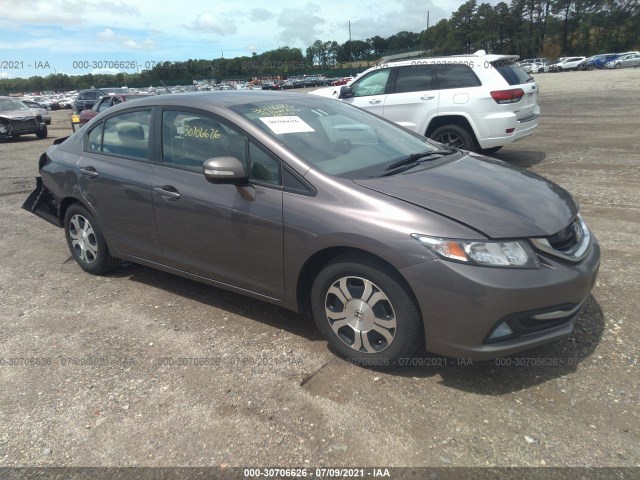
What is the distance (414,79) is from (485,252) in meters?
6.65

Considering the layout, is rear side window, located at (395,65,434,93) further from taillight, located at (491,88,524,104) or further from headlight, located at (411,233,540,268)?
headlight, located at (411,233,540,268)

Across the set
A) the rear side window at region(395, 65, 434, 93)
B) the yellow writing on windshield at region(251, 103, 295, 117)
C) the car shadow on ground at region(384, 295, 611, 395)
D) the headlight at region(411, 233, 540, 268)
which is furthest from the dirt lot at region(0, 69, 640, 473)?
the rear side window at region(395, 65, 434, 93)

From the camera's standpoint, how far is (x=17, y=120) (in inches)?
694

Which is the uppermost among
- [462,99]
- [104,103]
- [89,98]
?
[89,98]

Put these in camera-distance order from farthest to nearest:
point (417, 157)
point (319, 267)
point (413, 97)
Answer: point (413, 97) → point (417, 157) → point (319, 267)

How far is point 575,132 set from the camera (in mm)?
11648

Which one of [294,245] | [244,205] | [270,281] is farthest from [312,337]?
[244,205]

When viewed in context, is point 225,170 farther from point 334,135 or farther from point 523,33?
point 523,33

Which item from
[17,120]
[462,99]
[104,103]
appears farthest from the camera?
[17,120]

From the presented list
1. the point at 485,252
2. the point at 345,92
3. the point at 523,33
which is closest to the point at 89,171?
the point at 485,252

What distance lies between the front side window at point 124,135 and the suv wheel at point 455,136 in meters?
5.47

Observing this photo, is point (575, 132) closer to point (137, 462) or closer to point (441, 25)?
point (137, 462)

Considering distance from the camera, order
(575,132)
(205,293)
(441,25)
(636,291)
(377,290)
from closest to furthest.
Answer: (377,290) → (636,291) → (205,293) → (575,132) → (441,25)

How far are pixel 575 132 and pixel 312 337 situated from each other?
1059 centimetres
